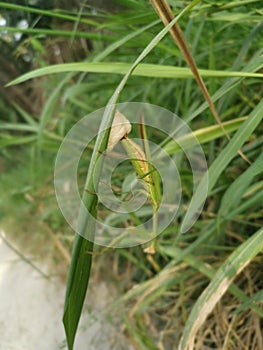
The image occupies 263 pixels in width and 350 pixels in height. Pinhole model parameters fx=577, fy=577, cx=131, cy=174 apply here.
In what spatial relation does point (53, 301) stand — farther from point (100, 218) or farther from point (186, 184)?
Answer: point (186, 184)

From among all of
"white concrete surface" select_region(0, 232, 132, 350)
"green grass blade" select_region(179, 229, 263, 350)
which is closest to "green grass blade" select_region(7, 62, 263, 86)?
"green grass blade" select_region(179, 229, 263, 350)

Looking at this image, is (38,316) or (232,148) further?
(38,316)

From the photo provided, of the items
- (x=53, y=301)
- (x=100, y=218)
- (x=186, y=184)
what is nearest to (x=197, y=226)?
(x=186, y=184)

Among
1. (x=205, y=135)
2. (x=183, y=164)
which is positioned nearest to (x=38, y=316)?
(x=183, y=164)

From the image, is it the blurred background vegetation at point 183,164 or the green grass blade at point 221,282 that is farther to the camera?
the blurred background vegetation at point 183,164

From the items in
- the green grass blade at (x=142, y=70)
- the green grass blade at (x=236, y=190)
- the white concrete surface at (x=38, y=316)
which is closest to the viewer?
the green grass blade at (x=142, y=70)

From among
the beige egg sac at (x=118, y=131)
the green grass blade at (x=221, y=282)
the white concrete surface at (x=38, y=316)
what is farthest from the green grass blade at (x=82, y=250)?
the white concrete surface at (x=38, y=316)

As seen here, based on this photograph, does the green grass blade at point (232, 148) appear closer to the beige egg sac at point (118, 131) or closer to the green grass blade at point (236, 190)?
the green grass blade at point (236, 190)

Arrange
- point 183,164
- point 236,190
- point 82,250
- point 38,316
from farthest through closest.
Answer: point 38,316 → point 183,164 → point 236,190 → point 82,250

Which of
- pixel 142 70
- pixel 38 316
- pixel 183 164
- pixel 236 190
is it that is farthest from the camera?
pixel 38 316

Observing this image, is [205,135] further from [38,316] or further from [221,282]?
[38,316]

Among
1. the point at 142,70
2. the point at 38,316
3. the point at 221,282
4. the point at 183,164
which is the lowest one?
the point at 38,316

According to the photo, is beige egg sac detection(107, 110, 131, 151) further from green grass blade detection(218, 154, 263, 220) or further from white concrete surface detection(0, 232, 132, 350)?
white concrete surface detection(0, 232, 132, 350)
